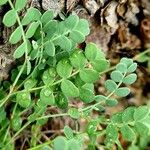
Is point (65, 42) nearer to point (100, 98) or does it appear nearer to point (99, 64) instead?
point (99, 64)

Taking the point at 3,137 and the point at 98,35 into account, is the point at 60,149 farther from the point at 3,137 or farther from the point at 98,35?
the point at 98,35

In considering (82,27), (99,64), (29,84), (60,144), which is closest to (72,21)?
(82,27)

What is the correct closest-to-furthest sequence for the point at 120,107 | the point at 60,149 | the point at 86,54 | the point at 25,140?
the point at 60,149
the point at 86,54
the point at 25,140
the point at 120,107

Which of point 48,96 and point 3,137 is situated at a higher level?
point 48,96

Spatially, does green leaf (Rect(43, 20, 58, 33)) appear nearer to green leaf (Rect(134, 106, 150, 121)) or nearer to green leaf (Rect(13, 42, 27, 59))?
green leaf (Rect(13, 42, 27, 59))

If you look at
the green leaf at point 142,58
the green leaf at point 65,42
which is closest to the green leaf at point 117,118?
the green leaf at point 65,42

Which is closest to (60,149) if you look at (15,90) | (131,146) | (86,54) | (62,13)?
A: (86,54)

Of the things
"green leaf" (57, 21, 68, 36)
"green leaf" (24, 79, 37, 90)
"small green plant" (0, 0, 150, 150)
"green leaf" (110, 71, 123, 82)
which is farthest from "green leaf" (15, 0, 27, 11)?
"green leaf" (110, 71, 123, 82)
